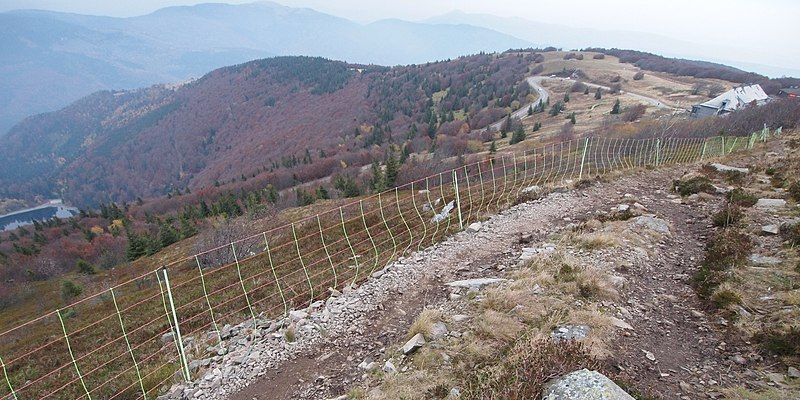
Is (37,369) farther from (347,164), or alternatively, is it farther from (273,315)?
(347,164)

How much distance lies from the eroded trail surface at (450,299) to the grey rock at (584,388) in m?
1.11

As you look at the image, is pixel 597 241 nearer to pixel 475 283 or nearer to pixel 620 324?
pixel 475 283

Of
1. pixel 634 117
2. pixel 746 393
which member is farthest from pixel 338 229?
pixel 634 117

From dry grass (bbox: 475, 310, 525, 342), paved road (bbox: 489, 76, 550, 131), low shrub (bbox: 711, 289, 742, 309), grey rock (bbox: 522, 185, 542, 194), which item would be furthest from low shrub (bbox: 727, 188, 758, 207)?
paved road (bbox: 489, 76, 550, 131)

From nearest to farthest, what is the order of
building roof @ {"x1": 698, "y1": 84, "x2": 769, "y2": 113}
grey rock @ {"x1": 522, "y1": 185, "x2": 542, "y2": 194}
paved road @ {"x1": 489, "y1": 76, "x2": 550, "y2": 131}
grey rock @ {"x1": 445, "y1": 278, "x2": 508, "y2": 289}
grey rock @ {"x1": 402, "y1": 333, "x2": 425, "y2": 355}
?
grey rock @ {"x1": 402, "y1": 333, "x2": 425, "y2": 355}, grey rock @ {"x1": 445, "y1": 278, "x2": 508, "y2": 289}, grey rock @ {"x1": 522, "y1": 185, "x2": 542, "y2": 194}, building roof @ {"x1": 698, "y1": 84, "x2": 769, "y2": 113}, paved road @ {"x1": 489, "y1": 76, "x2": 550, "y2": 131}

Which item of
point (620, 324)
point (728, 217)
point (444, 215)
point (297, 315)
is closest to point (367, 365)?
point (297, 315)

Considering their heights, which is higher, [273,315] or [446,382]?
[446,382]

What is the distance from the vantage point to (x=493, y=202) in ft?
48.4

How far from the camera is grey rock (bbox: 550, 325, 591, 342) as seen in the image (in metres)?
5.58

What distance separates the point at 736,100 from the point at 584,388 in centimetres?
7671

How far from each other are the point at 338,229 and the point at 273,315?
11398 mm

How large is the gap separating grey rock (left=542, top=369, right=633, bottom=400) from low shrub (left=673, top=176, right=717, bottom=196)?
12255mm

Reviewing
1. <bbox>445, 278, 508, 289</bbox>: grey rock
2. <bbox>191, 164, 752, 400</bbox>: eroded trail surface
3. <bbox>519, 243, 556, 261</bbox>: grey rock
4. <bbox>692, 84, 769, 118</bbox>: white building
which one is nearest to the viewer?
<bbox>191, 164, 752, 400</bbox>: eroded trail surface

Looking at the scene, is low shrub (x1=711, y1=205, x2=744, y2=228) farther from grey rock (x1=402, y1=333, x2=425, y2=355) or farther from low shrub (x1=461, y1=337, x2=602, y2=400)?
grey rock (x1=402, y1=333, x2=425, y2=355)
